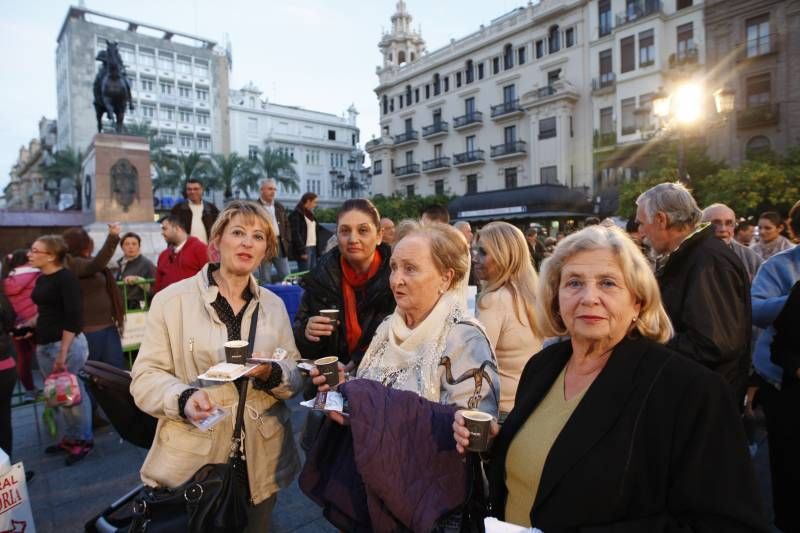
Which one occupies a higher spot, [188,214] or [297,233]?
[188,214]

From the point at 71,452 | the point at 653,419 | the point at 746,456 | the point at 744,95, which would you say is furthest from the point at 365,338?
the point at 744,95

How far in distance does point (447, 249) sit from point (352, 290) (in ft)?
2.96

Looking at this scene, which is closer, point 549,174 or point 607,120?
point 607,120

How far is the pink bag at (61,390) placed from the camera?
13.3 feet

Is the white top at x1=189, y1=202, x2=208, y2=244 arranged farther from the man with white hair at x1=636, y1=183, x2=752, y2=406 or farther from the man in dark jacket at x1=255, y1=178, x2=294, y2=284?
the man with white hair at x1=636, y1=183, x2=752, y2=406

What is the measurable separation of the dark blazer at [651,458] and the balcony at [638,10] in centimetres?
3585

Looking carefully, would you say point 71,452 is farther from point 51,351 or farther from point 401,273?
point 401,273

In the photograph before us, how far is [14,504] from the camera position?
2.41m

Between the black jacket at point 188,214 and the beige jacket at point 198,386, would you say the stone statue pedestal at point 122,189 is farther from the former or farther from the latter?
the beige jacket at point 198,386

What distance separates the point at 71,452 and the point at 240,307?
322cm

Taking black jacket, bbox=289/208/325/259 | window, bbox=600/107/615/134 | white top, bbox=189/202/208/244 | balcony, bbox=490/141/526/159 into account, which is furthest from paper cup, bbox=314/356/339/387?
balcony, bbox=490/141/526/159

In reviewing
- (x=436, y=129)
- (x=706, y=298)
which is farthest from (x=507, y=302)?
(x=436, y=129)

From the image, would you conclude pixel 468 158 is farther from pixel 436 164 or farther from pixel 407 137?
pixel 407 137

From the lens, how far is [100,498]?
3.63 metres
